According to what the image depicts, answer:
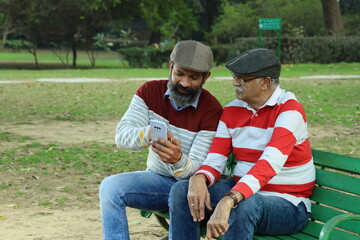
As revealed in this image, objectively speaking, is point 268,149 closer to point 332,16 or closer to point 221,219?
point 221,219

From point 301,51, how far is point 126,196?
1026 inches

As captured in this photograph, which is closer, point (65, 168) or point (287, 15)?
point (65, 168)

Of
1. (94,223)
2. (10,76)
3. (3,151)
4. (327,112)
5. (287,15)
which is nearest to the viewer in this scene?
(94,223)

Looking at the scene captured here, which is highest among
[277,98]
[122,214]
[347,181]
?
[277,98]

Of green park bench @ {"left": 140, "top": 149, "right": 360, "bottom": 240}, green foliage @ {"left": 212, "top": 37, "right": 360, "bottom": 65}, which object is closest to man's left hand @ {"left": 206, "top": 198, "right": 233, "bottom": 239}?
green park bench @ {"left": 140, "top": 149, "right": 360, "bottom": 240}

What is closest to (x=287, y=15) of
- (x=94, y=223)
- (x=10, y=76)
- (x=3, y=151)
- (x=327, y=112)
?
(x=10, y=76)

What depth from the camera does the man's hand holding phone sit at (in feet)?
12.2

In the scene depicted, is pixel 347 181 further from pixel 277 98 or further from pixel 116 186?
pixel 116 186

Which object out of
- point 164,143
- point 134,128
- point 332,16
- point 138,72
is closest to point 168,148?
point 164,143

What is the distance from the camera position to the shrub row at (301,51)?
2834 cm

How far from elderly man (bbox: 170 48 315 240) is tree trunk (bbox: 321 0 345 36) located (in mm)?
26951

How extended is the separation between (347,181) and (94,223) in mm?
2384

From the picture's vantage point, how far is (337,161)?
372cm

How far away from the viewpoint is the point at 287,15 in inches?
1618
